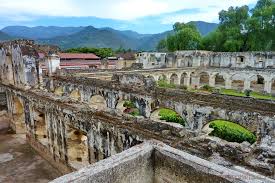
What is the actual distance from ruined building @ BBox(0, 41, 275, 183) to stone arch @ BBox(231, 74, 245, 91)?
19959 millimetres

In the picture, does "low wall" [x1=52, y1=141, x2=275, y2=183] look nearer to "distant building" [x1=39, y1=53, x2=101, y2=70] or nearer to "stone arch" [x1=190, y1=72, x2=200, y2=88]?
"stone arch" [x1=190, y1=72, x2=200, y2=88]

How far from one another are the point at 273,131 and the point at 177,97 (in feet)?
16.3

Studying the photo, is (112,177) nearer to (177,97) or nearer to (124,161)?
(124,161)

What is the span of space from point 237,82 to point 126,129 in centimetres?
3221

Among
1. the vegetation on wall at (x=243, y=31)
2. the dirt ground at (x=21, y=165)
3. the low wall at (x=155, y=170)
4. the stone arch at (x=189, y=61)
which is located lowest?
the dirt ground at (x=21, y=165)

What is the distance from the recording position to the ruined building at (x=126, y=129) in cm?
407

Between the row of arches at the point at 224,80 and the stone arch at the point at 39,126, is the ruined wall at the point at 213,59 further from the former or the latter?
the stone arch at the point at 39,126

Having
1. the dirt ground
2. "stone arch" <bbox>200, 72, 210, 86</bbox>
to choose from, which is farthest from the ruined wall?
the dirt ground

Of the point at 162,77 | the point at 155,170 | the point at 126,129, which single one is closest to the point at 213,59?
the point at 162,77

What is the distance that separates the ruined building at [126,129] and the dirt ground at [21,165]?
0.37 meters

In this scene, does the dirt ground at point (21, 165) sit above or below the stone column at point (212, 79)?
below

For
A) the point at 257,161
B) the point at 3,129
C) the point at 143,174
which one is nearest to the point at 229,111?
the point at 257,161

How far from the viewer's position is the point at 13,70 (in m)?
16.4

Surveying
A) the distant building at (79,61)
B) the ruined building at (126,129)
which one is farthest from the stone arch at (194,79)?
the ruined building at (126,129)
